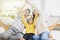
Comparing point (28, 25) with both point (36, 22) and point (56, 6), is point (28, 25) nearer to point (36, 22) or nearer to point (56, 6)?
point (36, 22)

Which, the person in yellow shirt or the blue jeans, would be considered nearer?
the blue jeans

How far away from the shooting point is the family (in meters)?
2.21

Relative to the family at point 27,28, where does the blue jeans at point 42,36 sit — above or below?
below

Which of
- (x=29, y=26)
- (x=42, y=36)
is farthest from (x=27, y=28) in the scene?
(x=42, y=36)

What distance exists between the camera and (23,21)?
2.33 m

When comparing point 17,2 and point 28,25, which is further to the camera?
point 17,2

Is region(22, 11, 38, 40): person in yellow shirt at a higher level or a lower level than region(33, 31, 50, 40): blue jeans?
higher

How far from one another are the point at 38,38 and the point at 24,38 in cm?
22

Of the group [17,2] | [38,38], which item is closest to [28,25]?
[38,38]

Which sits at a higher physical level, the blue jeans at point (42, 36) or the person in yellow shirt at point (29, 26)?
the person in yellow shirt at point (29, 26)

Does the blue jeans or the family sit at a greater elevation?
the family

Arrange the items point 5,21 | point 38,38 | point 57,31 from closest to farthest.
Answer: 1. point 38,38
2. point 5,21
3. point 57,31

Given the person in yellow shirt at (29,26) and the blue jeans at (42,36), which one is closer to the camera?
the blue jeans at (42,36)

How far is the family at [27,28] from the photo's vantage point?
7.23 ft
